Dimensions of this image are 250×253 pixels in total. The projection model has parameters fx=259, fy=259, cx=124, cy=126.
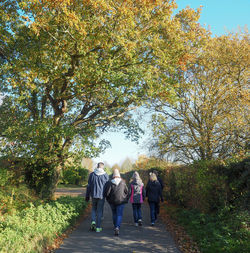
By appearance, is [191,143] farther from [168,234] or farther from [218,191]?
[168,234]

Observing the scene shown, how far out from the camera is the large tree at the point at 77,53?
31.4ft

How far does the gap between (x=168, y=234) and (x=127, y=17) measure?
7679 millimetres

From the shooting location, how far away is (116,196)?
796 cm

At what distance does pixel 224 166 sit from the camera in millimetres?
8344

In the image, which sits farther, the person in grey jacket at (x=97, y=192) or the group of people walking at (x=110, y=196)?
the person in grey jacket at (x=97, y=192)

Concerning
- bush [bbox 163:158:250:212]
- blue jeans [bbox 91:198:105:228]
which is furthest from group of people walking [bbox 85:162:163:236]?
bush [bbox 163:158:250:212]

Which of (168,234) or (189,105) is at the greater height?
(189,105)

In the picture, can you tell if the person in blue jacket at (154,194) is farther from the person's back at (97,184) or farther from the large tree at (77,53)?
the large tree at (77,53)

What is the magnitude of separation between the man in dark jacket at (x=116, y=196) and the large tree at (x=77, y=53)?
3.59 meters

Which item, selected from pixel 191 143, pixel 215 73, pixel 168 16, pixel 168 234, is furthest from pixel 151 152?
pixel 168 234

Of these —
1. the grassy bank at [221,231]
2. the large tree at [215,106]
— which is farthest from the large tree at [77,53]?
the grassy bank at [221,231]

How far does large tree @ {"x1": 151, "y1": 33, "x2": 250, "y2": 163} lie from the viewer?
13.1 metres

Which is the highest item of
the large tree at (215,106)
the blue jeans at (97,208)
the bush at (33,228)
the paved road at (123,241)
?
the large tree at (215,106)

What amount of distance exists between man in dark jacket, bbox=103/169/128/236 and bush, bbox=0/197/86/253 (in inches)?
56.9
